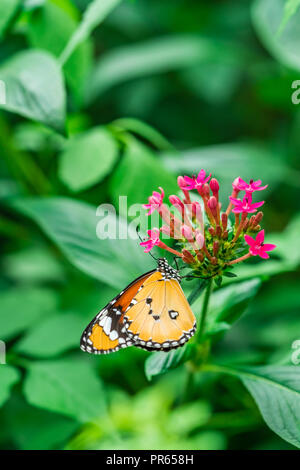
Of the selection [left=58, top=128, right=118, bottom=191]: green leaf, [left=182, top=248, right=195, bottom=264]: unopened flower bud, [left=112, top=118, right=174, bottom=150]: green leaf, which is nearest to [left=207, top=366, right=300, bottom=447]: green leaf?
[left=182, top=248, right=195, bottom=264]: unopened flower bud

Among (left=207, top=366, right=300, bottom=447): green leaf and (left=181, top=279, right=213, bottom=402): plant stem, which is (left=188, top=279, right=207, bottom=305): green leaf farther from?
(left=207, top=366, right=300, bottom=447): green leaf

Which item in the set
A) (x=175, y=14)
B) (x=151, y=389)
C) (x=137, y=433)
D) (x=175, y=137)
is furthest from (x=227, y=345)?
(x=175, y=14)

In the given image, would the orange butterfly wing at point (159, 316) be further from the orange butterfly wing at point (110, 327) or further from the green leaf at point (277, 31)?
the green leaf at point (277, 31)

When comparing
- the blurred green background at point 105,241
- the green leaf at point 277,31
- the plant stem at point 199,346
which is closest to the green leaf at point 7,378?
the blurred green background at point 105,241

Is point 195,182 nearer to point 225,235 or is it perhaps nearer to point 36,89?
point 225,235

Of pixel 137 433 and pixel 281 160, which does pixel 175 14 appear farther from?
pixel 137 433

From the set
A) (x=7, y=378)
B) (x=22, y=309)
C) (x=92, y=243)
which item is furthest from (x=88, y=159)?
(x=7, y=378)
